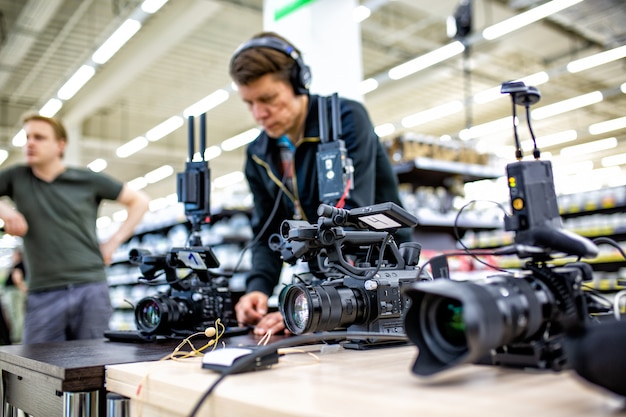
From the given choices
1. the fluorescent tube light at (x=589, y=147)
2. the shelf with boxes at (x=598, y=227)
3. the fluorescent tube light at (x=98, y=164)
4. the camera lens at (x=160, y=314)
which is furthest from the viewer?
the fluorescent tube light at (x=98, y=164)

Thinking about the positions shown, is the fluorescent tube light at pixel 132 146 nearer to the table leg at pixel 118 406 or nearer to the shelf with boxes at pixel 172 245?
the shelf with boxes at pixel 172 245

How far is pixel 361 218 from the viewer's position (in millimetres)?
1048

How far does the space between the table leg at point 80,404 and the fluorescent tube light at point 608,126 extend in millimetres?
12986

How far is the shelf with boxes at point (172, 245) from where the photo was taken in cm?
551

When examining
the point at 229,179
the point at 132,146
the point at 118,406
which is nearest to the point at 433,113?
the point at 132,146

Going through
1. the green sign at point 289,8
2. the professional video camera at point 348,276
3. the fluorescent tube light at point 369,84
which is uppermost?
the fluorescent tube light at point 369,84

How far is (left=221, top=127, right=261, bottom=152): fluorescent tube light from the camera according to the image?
12.5m

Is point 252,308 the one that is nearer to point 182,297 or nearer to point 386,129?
point 182,297

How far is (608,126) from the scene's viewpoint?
472 inches

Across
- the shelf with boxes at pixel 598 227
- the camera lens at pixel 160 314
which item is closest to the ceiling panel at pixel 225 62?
the shelf with boxes at pixel 598 227

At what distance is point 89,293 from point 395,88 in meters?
8.29

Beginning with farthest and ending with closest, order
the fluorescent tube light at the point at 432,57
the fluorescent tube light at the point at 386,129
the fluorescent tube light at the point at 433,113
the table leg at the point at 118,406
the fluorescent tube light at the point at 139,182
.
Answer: the fluorescent tube light at the point at 139,182 → the fluorescent tube light at the point at 386,129 → the fluorescent tube light at the point at 433,113 → the fluorescent tube light at the point at 432,57 → the table leg at the point at 118,406

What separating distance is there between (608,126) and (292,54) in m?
12.2

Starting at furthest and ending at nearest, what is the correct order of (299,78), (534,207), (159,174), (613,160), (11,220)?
1. (159,174)
2. (613,160)
3. (11,220)
4. (299,78)
5. (534,207)
